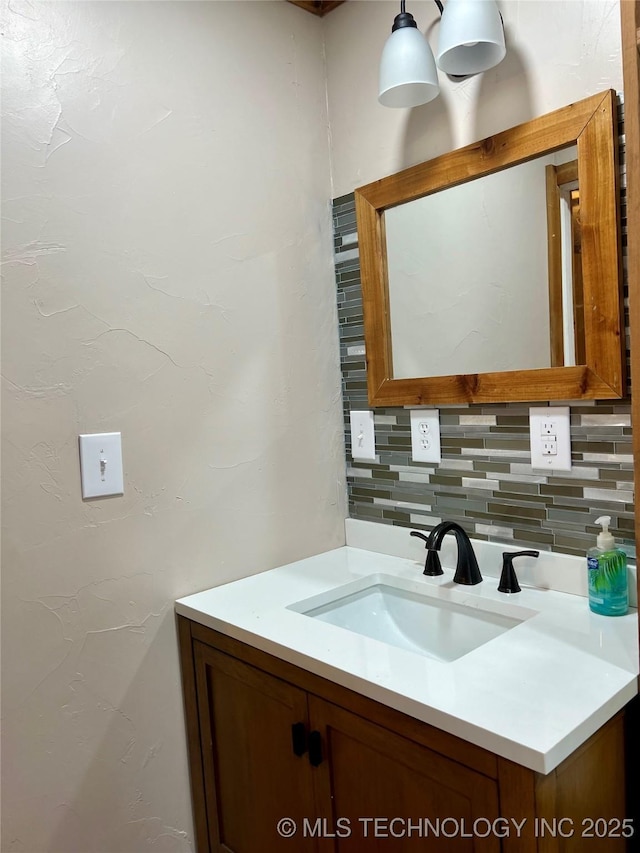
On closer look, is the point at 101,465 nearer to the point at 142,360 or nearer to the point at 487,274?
the point at 142,360

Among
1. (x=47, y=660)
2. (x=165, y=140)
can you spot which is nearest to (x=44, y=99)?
(x=165, y=140)

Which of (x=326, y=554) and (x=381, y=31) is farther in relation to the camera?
(x=326, y=554)

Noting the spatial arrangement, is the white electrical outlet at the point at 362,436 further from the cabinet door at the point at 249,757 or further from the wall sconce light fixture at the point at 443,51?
the wall sconce light fixture at the point at 443,51

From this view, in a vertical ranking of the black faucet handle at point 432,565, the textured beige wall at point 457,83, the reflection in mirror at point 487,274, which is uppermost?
the textured beige wall at point 457,83

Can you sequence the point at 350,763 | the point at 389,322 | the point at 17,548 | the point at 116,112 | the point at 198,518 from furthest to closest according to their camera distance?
the point at 389,322
the point at 198,518
the point at 116,112
the point at 17,548
the point at 350,763

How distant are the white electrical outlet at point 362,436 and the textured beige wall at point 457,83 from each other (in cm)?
59

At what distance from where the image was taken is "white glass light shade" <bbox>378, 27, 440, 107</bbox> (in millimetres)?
1318

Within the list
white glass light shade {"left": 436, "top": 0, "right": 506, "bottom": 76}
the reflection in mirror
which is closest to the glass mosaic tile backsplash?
the reflection in mirror

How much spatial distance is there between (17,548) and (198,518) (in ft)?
1.27

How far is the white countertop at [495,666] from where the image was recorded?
0.84 meters

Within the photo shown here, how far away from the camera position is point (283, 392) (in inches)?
63.5

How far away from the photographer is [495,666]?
1002mm

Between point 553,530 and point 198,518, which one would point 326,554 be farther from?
point 553,530

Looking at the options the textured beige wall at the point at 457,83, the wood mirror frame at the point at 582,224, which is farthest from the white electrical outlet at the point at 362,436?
the textured beige wall at the point at 457,83
